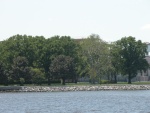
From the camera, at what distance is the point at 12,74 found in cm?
12156

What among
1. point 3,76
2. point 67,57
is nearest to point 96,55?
point 67,57

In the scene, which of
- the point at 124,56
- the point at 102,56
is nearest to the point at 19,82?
the point at 102,56

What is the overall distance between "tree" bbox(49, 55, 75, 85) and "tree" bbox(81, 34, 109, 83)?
776 centimetres

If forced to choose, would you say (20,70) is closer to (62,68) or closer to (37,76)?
(37,76)

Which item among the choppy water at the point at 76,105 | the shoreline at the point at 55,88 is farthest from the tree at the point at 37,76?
the choppy water at the point at 76,105

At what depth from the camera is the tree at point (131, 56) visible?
140750 mm

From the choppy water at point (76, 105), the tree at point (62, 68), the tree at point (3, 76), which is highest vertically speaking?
the tree at point (62, 68)

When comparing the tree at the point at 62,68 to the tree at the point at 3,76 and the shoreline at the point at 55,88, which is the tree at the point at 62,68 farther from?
the tree at the point at 3,76

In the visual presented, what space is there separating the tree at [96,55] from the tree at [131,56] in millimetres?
5985

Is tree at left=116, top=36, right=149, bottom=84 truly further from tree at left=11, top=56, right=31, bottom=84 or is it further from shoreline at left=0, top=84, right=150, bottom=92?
tree at left=11, top=56, right=31, bottom=84

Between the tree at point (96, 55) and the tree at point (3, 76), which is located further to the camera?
the tree at point (96, 55)

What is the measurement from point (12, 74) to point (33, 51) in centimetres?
1444

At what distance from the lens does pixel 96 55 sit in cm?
13550

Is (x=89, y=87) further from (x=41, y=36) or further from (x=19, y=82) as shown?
(x=41, y=36)
